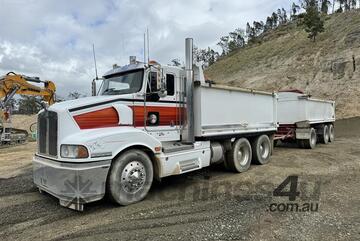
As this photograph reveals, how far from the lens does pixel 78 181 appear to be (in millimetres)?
5332

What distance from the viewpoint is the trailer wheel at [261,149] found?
10.1 m

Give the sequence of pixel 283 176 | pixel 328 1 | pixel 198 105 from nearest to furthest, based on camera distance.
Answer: pixel 198 105, pixel 283 176, pixel 328 1

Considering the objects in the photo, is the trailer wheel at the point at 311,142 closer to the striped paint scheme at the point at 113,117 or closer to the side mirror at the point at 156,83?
the striped paint scheme at the point at 113,117

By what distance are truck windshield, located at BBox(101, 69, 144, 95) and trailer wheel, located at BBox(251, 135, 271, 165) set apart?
4.89m

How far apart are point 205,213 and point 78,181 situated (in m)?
2.19

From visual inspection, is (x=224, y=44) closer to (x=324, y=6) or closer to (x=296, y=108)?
(x=324, y=6)

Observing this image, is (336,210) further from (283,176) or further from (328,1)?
(328,1)

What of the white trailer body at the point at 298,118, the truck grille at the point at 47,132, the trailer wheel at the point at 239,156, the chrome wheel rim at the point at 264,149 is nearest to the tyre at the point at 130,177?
the truck grille at the point at 47,132

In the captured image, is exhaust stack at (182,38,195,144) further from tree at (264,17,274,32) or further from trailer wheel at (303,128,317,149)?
tree at (264,17,274,32)

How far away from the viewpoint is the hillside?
32531 millimetres

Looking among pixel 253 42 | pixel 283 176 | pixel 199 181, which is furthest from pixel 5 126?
pixel 253 42

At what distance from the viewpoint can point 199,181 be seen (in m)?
8.15

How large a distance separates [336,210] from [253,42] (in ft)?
258

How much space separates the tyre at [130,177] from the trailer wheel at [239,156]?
10.8ft
